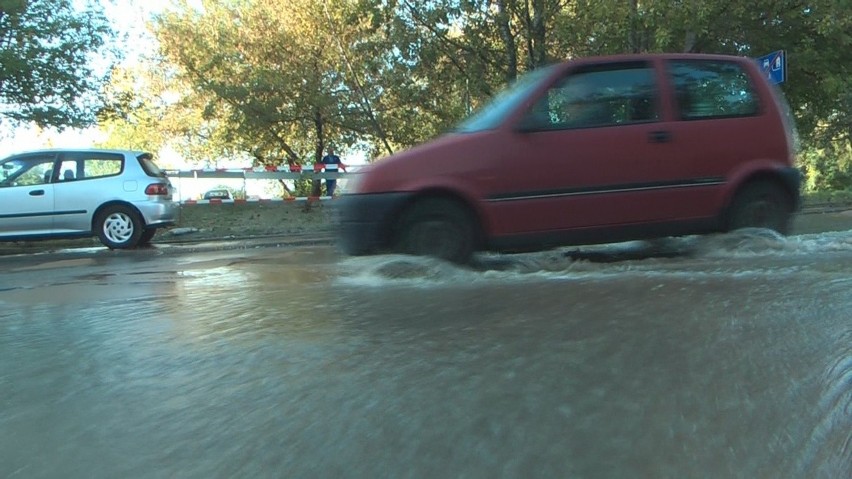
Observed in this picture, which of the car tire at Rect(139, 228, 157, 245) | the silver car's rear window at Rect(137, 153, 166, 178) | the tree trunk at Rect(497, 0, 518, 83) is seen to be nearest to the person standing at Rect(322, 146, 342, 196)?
the tree trunk at Rect(497, 0, 518, 83)

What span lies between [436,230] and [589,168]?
1.42m

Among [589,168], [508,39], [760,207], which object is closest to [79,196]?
[589,168]

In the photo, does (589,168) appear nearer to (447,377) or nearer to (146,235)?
(447,377)

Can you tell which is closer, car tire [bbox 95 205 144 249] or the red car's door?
the red car's door

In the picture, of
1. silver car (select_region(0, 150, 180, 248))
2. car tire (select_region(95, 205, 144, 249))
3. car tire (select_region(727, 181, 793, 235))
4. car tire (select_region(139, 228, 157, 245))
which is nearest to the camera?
car tire (select_region(727, 181, 793, 235))

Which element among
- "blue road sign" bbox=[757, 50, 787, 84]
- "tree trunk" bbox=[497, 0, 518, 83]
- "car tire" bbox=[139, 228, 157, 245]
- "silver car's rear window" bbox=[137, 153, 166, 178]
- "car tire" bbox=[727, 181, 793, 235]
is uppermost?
"tree trunk" bbox=[497, 0, 518, 83]

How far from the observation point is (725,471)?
2.21 meters

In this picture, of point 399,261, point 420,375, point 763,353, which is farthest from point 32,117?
point 763,353

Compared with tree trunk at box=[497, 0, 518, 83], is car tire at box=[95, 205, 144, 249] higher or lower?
lower

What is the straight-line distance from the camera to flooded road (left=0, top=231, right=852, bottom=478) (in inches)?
93.7

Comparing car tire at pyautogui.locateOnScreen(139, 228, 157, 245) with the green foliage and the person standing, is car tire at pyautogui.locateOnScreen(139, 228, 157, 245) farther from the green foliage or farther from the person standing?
the green foliage

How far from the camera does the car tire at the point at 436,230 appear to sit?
5.82 meters

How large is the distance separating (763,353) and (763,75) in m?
4.17

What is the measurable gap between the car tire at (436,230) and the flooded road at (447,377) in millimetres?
192
